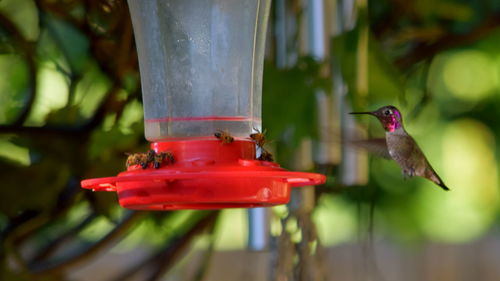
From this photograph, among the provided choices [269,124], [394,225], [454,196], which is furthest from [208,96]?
[454,196]

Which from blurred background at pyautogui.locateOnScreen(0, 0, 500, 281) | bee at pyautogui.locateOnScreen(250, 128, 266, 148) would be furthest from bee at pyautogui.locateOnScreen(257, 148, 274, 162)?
blurred background at pyautogui.locateOnScreen(0, 0, 500, 281)

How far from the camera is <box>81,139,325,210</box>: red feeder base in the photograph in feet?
5.87

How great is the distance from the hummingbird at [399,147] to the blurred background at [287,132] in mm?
294

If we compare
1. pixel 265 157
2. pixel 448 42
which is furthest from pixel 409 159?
pixel 448 42

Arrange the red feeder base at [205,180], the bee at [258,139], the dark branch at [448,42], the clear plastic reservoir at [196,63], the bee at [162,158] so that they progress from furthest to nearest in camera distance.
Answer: the dark branch at [448,42], the clear plastic reservoir at [196,63], the bee at [258,139], the bee at [162,158], the red feeder base at [205,180]

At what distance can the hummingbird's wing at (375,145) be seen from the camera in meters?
2.62

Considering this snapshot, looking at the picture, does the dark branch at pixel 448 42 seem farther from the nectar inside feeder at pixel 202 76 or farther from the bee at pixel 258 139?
the bee at pixel 258 139

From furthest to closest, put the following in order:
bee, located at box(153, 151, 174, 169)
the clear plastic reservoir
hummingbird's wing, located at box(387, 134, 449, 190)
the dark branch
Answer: the dark branch < hummingbird's wing, located at box(387, 134, 449, 190) < the clear plastic reservoir < bee, located at box(153, 151, 174, 169)

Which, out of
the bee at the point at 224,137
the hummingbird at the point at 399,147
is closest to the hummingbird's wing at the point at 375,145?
the hummingbird at the point at 399,147

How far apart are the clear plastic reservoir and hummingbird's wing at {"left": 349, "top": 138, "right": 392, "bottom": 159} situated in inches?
20.5

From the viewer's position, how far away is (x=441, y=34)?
3807 millimetres

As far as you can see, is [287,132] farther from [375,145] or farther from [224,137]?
[224,137]

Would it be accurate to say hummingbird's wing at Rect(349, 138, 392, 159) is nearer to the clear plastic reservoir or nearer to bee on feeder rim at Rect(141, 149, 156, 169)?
the clear plastic reservoir

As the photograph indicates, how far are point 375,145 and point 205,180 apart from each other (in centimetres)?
97
